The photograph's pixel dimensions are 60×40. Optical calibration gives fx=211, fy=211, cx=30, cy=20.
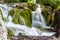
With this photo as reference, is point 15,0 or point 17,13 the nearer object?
point 17,13

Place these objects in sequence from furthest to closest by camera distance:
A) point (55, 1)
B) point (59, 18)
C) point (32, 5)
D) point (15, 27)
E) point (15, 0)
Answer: point (15, 0), point (55, 1), point (32, 5), point (15, 27), point (59, 18)

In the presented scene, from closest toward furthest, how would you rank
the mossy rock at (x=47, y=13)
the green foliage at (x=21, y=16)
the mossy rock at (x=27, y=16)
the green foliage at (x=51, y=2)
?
the green foliage at (x=21, y=16)
the mossy rock at (x=27, y=16)
the mossy rock at (x=47, y=13)
the green foliage at (x=51, y=2)

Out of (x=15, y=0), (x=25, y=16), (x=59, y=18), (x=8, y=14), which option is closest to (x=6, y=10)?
(x=8, y=14)

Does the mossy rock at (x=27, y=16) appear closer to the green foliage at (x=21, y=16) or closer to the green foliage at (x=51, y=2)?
the green foliage at (x=21, y=16)

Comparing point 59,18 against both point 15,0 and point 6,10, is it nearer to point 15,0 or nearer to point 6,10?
point 6,10

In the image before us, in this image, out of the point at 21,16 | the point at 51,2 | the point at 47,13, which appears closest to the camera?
the point at 21,16

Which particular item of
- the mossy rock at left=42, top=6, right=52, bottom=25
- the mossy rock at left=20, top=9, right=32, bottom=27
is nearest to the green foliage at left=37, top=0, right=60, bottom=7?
the mossy rock at left=42, top=6, right=52, bottom=25

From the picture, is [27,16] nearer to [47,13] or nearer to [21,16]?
[21,16]

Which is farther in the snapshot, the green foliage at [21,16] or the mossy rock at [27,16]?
the mossy rock at [27,16]

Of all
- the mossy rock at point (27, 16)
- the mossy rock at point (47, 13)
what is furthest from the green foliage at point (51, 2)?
the mossy rock at point (27, 16)

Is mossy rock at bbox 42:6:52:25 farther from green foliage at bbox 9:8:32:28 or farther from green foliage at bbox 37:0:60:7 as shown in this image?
green foliage at bbox 9:8:32:28

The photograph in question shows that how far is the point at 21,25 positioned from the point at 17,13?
985mm

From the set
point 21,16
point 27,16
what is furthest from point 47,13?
point 21,16

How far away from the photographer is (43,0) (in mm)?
18109
